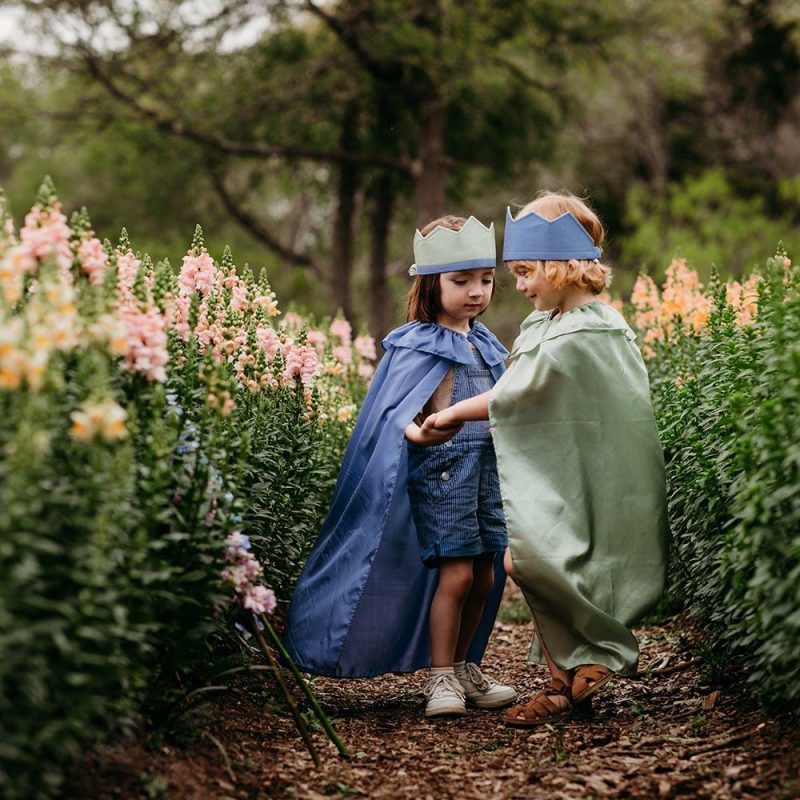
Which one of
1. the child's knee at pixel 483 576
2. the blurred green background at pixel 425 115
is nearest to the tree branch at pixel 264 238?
the blurred green background at pixel 425 115

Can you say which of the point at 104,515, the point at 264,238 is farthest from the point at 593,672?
the point at 264,238

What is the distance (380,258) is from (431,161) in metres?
2.65

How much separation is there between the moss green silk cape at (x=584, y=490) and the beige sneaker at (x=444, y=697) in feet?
1.54

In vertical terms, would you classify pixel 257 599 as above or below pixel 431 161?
below

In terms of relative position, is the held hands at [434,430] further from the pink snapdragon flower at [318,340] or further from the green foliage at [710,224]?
the green foliage at [710,224]

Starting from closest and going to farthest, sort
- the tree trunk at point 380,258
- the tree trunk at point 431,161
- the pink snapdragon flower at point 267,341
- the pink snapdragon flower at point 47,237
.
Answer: the pink snapdragon flower at point 47,237
the pink snapdragon flower at point 267,341
the tree trunk at point 431,161
the tree trunk at point 380,258

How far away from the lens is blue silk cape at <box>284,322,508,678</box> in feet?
15.4

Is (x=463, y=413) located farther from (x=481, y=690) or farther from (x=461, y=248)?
(x=481, y=690)

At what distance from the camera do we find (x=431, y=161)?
16.6 metres

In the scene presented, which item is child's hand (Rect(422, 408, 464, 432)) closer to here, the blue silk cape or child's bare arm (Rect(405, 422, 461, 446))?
child's bare arm (Rect(405, 422, 461, 446))

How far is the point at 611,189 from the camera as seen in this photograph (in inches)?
1011

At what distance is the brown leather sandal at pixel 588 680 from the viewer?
4324 mm

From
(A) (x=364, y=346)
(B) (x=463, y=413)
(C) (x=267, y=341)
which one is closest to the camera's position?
(B) (x=463, y=413)

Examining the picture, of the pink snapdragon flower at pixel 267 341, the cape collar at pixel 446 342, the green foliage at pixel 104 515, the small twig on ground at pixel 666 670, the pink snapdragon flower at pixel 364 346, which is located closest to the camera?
the green foliage at pixel 104 515
